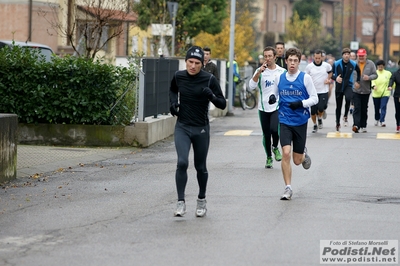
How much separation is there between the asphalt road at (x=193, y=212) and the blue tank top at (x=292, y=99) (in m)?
0.91

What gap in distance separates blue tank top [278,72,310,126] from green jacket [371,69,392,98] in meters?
12.7

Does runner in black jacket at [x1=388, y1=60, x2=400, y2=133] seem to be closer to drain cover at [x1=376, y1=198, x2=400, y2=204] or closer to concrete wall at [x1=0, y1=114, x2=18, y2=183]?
drain cover at [x1=376, y1=198, x2=400, y2=204]

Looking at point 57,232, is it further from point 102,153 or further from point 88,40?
point 88,40

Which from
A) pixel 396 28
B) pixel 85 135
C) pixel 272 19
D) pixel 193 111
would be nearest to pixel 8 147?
pixel 193 111

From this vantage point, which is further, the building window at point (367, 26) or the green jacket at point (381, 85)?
the building window at point (367, 26)

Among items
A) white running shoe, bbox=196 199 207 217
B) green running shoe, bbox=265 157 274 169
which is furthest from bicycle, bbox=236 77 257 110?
white running shoe, bbox=196 199 207 217

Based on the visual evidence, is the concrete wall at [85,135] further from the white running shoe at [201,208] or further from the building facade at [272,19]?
the building facade at [272,19]

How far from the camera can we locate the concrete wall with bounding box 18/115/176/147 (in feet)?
58.0

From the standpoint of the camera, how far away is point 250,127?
23547 millimetres

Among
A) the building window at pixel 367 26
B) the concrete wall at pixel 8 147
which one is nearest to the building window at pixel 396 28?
the building window at pixel 367 26

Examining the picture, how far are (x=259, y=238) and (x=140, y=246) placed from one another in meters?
1.10

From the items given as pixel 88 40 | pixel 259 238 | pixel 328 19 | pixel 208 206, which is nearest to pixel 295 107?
pixel 208 206

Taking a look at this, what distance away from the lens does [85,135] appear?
1767 cm

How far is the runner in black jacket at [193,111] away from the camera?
969 centimetres
